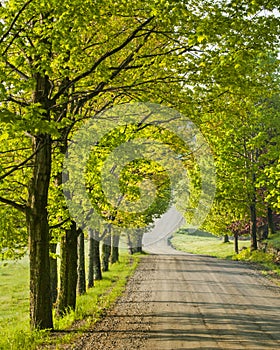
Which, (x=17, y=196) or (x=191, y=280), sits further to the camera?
(x=191, y=280)

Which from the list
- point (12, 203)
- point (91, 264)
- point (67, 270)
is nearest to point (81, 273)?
point (91, 264)

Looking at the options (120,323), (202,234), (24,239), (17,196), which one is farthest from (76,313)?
(202,234)

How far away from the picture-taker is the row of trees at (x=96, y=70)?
927cm

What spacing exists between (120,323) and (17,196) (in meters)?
6.02

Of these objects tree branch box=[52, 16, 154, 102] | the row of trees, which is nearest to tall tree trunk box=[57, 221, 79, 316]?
the row of trees

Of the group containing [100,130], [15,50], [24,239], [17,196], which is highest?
[15,50]

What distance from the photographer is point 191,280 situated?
23.8 metres

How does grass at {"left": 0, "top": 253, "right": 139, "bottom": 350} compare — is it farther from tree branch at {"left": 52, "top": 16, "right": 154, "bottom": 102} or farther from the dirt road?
tree branch at {"left": 52, "top": 16, "right": 154, "bottom": 102}

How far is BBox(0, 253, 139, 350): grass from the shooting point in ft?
34.7

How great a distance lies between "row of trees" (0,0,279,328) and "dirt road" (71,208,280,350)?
2.18 meters

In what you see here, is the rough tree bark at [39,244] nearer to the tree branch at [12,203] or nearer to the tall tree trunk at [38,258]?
the tall tree trunk at [38,258]

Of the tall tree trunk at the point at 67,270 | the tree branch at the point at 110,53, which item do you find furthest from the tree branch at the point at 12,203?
the tall tree trunk at the point at 67,270

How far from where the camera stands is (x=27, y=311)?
23.5 meters

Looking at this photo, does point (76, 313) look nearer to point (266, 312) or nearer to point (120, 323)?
point (120, 323)
